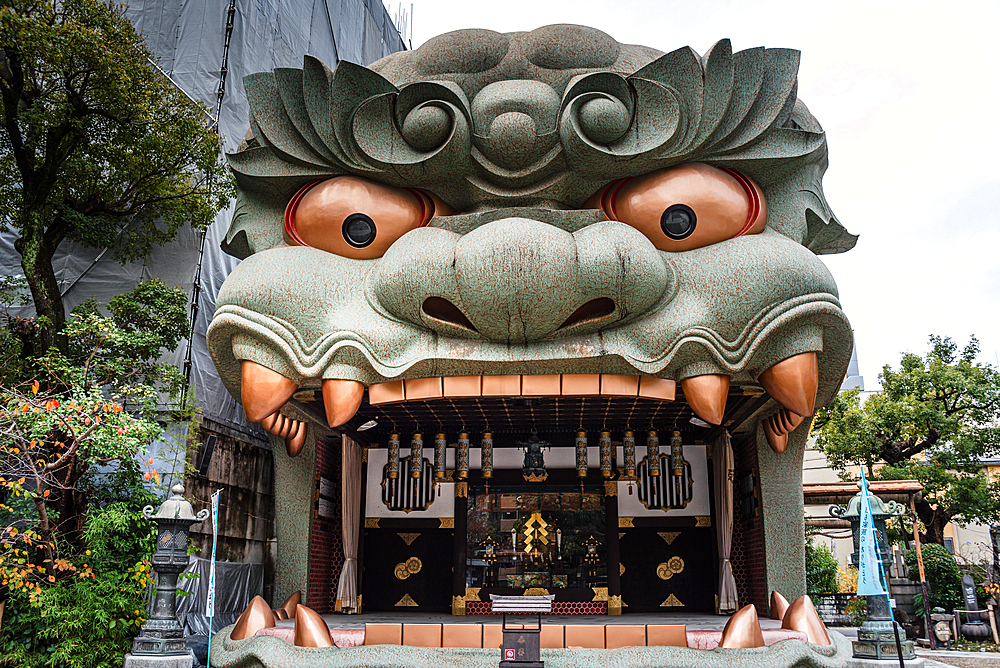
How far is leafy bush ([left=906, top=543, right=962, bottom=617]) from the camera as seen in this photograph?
50.3 feet

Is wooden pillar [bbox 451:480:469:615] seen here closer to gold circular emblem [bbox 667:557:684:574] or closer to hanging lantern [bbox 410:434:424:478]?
hanging lantern [bbox 410:434:424:478]

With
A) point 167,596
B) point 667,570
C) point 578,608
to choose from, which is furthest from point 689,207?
point 167,596

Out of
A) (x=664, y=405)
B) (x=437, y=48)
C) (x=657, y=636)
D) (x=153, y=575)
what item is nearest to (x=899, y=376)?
(x=664, y=405)

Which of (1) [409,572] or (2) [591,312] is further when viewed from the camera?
(1) [409,572]

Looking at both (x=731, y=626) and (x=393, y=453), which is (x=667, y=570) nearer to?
(x=731, y=626)

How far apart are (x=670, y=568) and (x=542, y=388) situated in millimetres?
4498

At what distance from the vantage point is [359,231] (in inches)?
259

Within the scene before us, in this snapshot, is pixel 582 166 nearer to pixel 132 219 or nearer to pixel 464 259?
pixel 464 259

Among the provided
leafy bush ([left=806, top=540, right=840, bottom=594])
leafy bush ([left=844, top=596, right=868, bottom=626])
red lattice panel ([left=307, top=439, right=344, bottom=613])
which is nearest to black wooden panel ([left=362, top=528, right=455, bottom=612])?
red lattice panel ([left=307, top=439, right=344, bottom=613])

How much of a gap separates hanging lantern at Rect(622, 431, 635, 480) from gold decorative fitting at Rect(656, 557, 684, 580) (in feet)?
4.27

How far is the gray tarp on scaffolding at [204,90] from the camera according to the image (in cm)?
945

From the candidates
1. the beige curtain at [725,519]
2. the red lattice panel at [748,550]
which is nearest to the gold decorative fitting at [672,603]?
the beige curtain at [725,519]

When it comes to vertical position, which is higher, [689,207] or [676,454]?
[689,207]

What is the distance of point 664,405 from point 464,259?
337 cm
